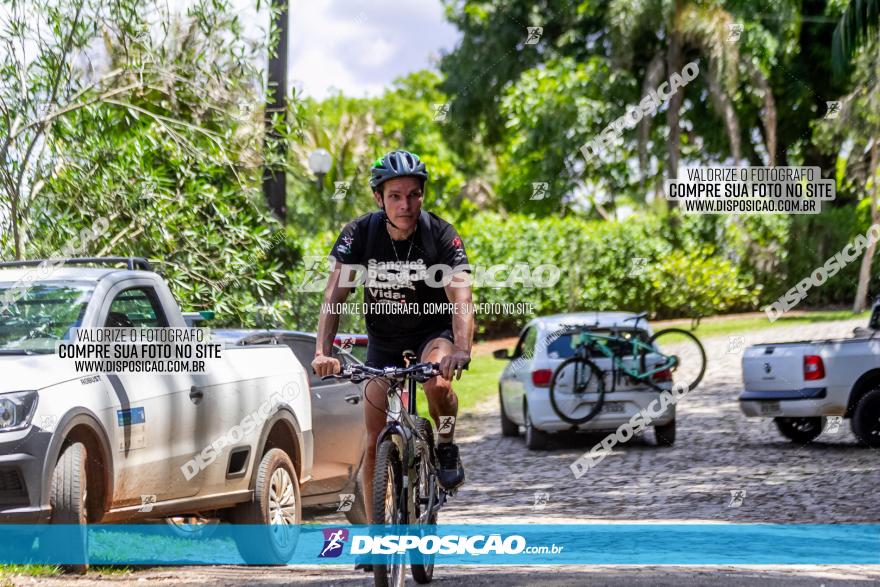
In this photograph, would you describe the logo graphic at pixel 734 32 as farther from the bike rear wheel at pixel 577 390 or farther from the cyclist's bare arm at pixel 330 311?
the cyclist's bare arm at pixel 330 311

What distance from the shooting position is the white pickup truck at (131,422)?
6.94 metres

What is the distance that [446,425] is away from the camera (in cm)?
704

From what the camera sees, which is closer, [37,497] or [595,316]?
[37,497]

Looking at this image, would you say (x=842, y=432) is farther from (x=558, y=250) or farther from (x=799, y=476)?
(x=558, y=250)

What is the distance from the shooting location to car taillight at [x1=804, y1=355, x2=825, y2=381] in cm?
1505

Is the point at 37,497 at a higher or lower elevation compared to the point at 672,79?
lower

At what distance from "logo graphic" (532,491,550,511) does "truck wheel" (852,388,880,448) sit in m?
4.12

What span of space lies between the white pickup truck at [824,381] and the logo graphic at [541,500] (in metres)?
3.80

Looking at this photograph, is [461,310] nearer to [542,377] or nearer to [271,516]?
[271,516]

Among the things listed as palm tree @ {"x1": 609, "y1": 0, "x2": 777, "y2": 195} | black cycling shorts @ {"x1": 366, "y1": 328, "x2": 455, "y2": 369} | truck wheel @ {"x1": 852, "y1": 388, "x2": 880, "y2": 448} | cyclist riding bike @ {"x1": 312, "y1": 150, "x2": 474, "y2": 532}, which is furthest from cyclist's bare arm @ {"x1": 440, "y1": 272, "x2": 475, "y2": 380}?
palm tree @ {"x1": 609, "y1": 0, "x2": 777, "y2": 195}

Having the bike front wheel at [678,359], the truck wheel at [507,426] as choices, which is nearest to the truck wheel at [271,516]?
the bike front wheel at [678,359]

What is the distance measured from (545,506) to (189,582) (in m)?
5.01

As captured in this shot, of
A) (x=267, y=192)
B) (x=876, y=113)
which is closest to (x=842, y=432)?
(x=267, y=192)

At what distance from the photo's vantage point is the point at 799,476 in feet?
44.4
